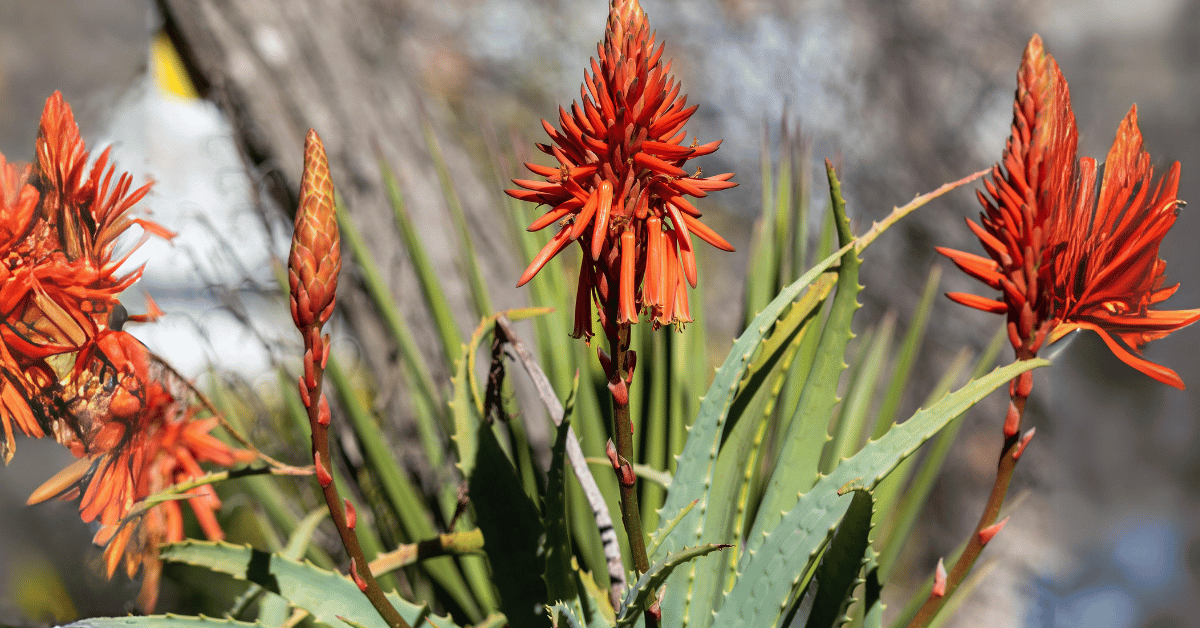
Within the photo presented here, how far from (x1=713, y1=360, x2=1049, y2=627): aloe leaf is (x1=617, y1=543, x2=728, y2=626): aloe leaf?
0.28 feet

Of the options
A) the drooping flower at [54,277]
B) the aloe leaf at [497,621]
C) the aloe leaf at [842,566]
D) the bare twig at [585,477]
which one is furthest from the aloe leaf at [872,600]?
the drooping flower at [54,277]

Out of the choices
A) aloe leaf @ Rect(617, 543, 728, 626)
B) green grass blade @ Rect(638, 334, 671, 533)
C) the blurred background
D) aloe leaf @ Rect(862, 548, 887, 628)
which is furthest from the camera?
green grass blade @ Rect(638, 334, 671, 533)

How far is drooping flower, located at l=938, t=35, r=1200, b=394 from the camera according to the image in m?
0.30

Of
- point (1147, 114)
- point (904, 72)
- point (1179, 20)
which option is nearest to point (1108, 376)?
point (1147, 114)

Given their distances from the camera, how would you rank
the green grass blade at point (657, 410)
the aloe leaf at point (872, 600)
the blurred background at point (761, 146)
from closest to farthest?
the aloe leaf at point (872, 600) < the blurred background at point (761, 146) < the green grass blade at point (657, 410)

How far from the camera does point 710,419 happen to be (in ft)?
1.12

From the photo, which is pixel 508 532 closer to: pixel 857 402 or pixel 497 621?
pixel 497 621

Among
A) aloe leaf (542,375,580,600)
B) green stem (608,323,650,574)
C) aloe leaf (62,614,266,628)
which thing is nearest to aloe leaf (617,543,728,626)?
green stem (608,323,650,574)

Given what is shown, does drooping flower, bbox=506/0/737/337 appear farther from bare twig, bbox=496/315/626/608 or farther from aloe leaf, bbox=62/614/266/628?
aloe leaf, bbox=62/614/266/628

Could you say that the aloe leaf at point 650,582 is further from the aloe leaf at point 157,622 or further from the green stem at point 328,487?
the aloe leaf at point 157,622

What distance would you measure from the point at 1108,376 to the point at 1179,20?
1.99 feet

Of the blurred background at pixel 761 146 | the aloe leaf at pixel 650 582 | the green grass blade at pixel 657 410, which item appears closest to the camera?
the aloe leaf at pixel 650 582

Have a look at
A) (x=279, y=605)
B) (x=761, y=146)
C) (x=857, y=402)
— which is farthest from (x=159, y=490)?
(x=761, y=146)

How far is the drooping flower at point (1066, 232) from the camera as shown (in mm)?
302
